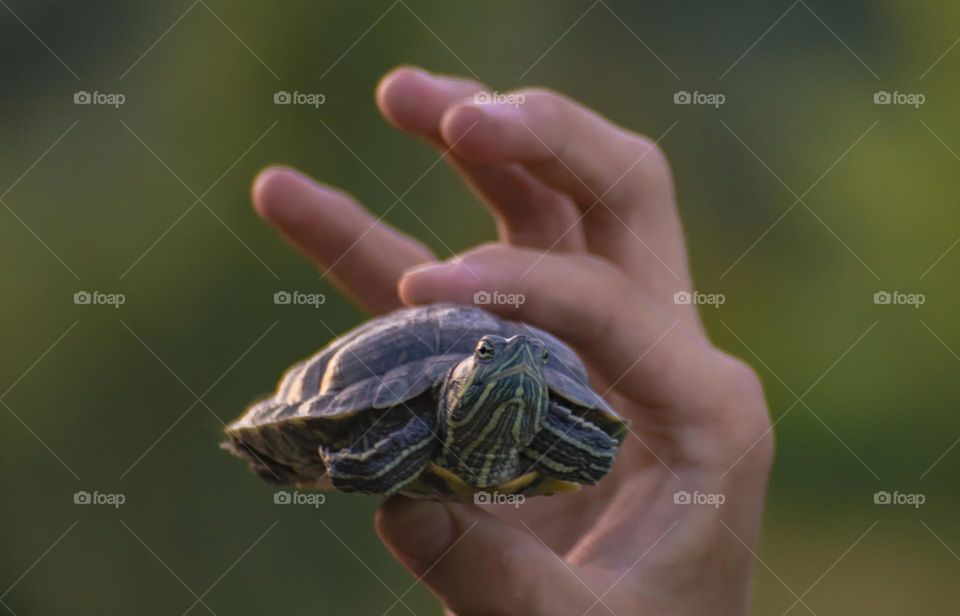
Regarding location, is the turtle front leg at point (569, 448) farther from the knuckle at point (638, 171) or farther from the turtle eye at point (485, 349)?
the knuckle at point (638, 171)

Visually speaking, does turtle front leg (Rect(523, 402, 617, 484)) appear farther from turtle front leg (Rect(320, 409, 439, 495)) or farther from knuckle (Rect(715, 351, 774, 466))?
knuckle (Rect(715, 351, 774, 466))

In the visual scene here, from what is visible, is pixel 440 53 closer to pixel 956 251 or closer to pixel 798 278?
pixel 798 278

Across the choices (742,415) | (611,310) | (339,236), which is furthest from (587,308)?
(339,236)

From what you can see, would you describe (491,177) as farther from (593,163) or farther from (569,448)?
(569,448)

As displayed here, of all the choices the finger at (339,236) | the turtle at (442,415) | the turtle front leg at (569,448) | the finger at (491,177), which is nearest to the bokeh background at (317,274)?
the finger at (339,236)

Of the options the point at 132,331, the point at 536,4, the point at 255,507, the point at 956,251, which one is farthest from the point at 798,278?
the point at 132,331

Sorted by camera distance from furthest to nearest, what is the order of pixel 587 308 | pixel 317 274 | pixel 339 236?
pixel 317 274 → pixel 339 236 → pixel 587 308
